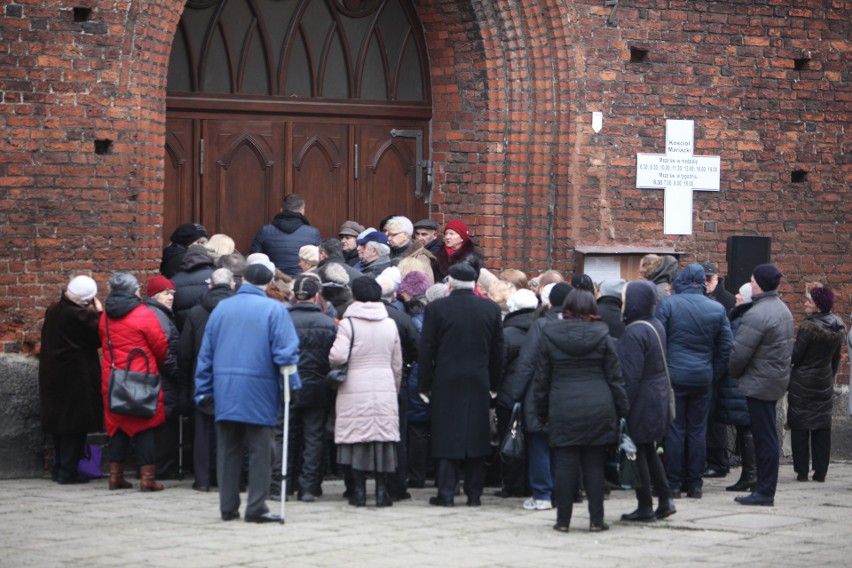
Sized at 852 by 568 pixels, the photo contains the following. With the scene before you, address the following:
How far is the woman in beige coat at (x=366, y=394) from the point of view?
443 inches

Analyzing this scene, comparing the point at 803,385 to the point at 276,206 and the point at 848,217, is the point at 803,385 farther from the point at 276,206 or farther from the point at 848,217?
the point at 276,206

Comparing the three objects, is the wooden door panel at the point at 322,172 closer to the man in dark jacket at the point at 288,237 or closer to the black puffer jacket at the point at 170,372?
the man in dark jacket at the point at 288,237

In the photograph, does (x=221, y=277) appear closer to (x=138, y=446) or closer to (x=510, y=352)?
(x=138, y=446)

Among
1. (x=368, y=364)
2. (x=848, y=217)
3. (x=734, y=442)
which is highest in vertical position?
(x=848, y=217)

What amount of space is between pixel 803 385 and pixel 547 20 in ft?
14.2

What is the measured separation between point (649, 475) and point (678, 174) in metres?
5.14

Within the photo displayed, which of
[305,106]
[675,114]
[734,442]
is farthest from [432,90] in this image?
[734,442]

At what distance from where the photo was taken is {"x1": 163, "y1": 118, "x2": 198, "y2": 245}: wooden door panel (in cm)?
1435

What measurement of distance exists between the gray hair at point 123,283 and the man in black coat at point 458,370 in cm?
231

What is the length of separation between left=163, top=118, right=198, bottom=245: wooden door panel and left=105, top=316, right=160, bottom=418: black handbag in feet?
8.89

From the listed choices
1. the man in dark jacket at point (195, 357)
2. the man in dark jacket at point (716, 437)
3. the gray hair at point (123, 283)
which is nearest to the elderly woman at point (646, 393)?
the man in dark jacket at point (716, 437)

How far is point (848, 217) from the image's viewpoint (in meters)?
16.2

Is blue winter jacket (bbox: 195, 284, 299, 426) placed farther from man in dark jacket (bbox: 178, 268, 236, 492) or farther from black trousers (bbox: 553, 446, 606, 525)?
black trousers (bbox: 553, 446, 606, 525)

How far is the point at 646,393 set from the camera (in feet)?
35.6
